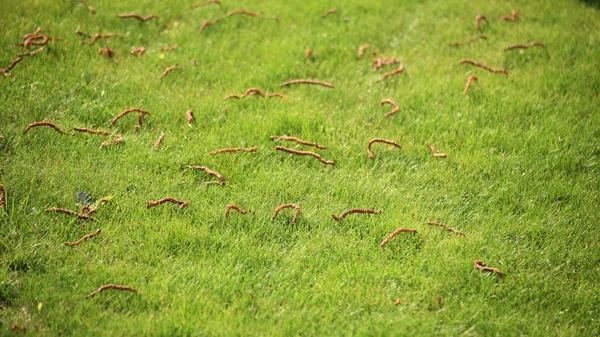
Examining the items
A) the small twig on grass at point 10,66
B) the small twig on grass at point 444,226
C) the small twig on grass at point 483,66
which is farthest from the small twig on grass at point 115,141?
the small twig on grass at point 483,66

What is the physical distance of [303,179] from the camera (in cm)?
489

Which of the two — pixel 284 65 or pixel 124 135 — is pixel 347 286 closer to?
pixel 124 135

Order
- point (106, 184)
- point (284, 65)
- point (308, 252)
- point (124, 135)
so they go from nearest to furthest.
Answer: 1. point (308, 252)
2. point (106, 184)
3. point (124, 135)
4. point (284, 65)

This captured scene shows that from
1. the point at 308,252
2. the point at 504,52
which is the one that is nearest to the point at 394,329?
the point at 308,252

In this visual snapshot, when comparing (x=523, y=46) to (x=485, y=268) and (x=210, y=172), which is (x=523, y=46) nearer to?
(x=485, y=268)

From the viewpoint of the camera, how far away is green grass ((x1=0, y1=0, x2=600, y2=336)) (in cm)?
379

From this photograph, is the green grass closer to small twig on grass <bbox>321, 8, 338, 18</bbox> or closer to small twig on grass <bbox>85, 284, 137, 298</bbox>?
small twig on grass <bbox>85, 284, 137, 298</bbox>

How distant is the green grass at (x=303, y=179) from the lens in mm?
3793

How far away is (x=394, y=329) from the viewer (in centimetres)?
367

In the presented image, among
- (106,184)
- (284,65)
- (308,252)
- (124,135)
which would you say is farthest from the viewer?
(284,65)

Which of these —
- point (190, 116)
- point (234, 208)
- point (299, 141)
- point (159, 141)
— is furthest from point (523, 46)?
point (159, 141)

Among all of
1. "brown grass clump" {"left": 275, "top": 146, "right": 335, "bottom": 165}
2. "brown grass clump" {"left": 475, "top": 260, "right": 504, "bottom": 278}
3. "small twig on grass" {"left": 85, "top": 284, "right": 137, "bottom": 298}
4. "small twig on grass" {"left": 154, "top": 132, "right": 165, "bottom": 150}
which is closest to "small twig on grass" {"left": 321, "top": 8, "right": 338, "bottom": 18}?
"brown grass clump" {"left": 275, "top": 146, "right": 335, "bottom": 165}

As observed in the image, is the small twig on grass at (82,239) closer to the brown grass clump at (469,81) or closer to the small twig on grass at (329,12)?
the brown grass clump at (469,81)

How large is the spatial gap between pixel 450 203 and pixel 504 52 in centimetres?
284
